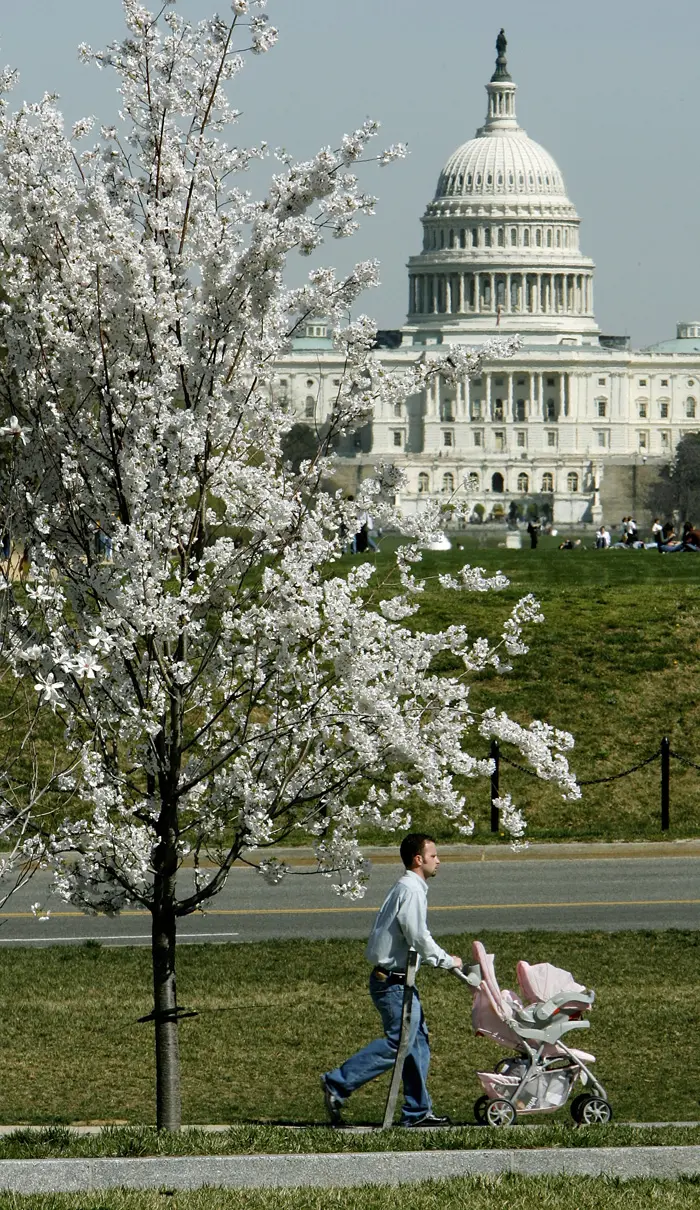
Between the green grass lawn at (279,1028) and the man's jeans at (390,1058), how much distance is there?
50 centimetres

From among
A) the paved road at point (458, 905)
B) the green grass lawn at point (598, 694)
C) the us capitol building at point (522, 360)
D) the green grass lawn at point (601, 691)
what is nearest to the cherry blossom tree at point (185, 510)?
the paved road at point (458, 905)

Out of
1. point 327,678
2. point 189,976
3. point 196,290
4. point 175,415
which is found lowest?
point 189,976

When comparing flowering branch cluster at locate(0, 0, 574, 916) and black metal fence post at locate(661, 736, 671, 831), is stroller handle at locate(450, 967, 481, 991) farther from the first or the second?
black metal fence post at locate(661, 736, 671, 831)

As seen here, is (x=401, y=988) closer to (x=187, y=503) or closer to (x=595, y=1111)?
(x=595, y=1111)

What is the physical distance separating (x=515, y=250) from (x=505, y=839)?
559ft

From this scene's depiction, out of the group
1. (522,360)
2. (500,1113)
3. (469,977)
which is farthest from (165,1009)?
(522,360)

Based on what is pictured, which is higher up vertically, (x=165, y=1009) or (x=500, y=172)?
(x=500, y=172)

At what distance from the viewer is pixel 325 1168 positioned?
9062 mm

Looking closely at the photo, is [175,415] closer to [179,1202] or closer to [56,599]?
[56,599]

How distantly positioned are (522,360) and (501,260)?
1181cm

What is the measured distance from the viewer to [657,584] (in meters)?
33.6

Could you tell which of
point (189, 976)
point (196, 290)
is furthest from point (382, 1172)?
point (189, 976)

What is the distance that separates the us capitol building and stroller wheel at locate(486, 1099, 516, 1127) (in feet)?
556

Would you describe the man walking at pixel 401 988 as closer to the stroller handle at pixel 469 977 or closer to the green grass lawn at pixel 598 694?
the stroller handle at pixel 469 977
